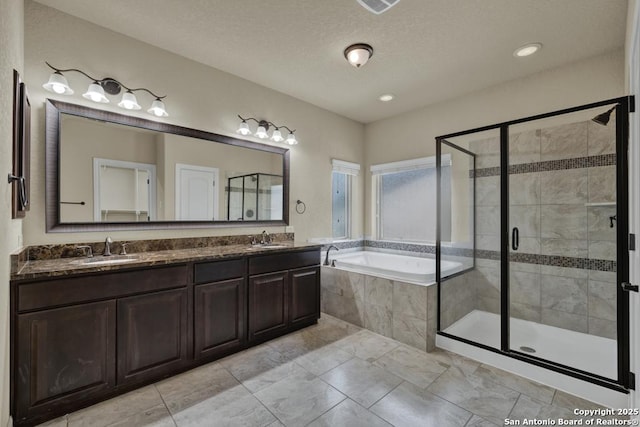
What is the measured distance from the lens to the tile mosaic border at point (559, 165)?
2648 millimetres

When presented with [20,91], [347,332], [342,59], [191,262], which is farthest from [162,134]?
[347,332]

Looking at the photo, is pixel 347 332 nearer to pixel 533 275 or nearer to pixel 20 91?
pixel 533 275

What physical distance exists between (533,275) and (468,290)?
0.66 metres

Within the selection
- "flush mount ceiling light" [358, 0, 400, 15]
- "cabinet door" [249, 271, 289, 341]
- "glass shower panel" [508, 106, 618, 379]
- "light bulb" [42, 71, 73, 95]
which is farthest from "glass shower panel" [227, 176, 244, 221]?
"glass shower panel" [508, 106, 618, 379]

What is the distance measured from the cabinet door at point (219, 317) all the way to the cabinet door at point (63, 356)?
564mm

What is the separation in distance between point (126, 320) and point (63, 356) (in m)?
0.34

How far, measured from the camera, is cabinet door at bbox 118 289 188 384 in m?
1.94

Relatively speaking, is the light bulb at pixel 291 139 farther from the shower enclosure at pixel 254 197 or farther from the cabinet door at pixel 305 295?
the cabinet door at pixel 305 295

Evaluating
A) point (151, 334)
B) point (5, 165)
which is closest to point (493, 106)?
point (151, 334)

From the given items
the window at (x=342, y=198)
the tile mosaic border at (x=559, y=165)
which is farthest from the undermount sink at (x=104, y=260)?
the tile mosaic border at (x=559, y=165)

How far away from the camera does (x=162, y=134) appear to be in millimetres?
2623

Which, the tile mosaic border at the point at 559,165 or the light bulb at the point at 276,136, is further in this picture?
the light bulb at the point at 276,136

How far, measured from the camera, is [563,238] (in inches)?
114

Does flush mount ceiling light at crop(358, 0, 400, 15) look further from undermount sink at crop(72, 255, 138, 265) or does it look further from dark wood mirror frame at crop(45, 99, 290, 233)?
undermount sink at crop(72, 255, 138, 265)
